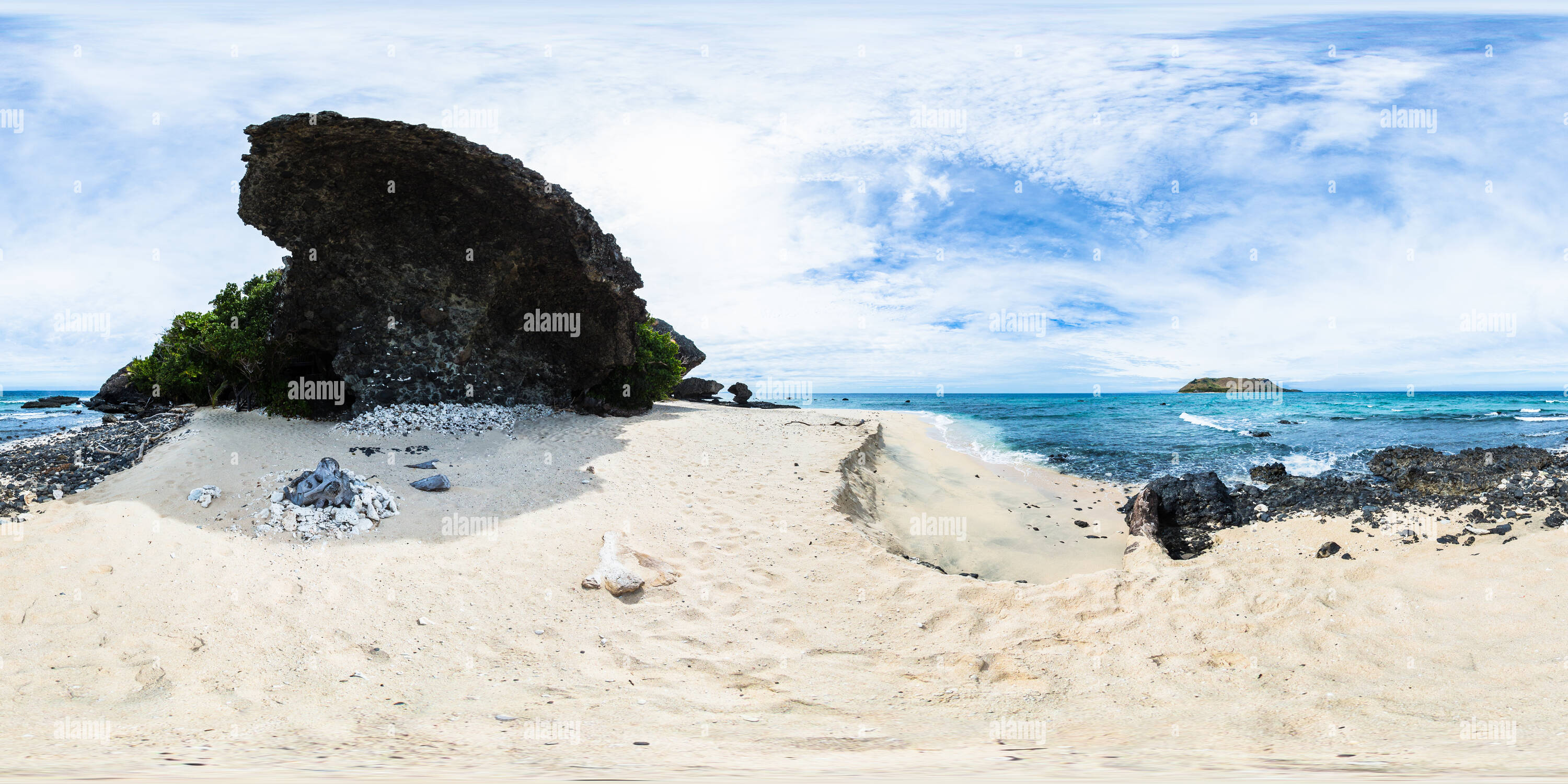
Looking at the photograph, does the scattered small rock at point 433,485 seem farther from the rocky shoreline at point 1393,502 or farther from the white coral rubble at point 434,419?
the rocky shoreline at point 1393,502

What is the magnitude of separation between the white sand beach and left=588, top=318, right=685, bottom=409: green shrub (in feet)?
28.2

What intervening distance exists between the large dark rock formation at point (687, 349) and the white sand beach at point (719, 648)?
73.0ft

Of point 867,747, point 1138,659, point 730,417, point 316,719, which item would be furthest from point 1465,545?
point 730,417

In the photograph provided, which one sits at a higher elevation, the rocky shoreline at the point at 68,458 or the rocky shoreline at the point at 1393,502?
the rocky shoreline at the point at 68,458

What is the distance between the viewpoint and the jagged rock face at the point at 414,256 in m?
12.7

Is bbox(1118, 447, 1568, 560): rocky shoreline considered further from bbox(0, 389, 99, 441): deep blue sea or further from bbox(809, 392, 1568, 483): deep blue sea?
bbox(0, 389, 99, 441): deep blue sea

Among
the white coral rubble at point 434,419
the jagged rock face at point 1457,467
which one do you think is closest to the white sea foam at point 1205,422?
the jagged rock face at point 1457,467

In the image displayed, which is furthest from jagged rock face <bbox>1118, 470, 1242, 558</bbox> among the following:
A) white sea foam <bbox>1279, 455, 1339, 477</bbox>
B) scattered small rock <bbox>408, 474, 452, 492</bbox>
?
scattered small rock <bbox>408, 474, 452, 492</bbox>

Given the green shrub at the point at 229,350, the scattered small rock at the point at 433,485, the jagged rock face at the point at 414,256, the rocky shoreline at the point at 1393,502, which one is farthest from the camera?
the green shrub at the point at 229,350

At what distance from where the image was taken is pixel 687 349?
107 ft

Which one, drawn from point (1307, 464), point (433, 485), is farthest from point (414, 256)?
point (1307, 464)

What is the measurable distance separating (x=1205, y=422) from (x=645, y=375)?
89.1ft

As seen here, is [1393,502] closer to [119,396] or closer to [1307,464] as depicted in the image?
[1307,464]

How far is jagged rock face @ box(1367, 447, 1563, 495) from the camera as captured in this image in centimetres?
1050
